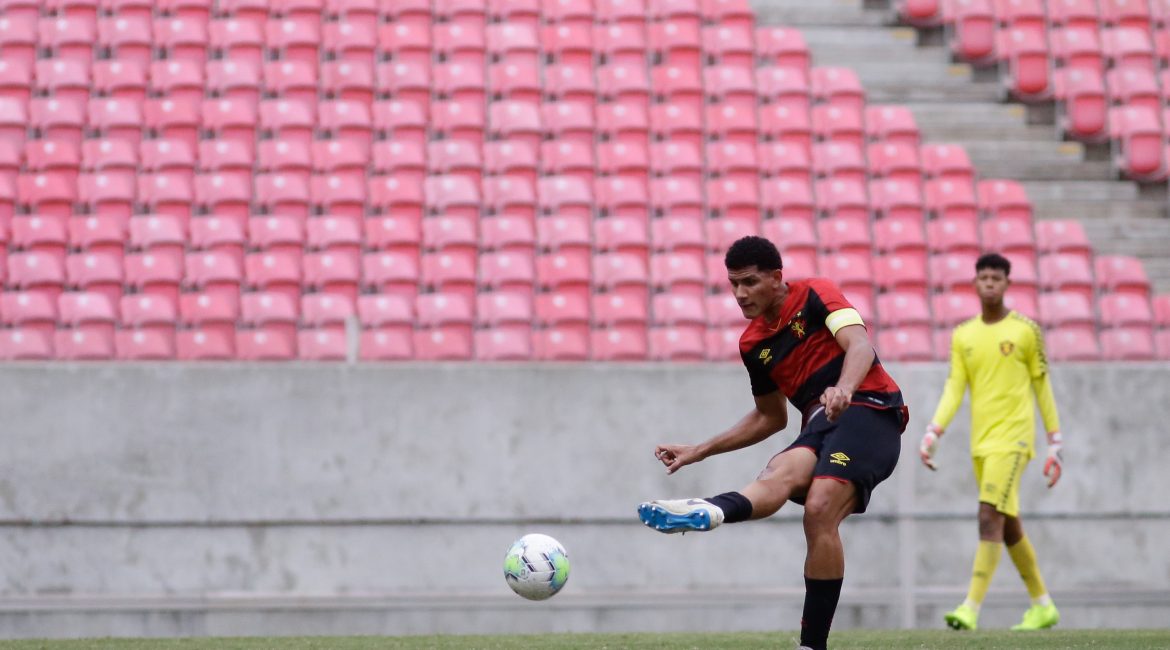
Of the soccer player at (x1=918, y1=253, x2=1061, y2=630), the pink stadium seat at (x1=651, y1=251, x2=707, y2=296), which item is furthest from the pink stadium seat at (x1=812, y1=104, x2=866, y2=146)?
the soccer player at (x1=918, y1=253, x2=1061, y2=630)

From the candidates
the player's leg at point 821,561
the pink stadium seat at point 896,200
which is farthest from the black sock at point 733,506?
the pink stadium seat at point 896,200

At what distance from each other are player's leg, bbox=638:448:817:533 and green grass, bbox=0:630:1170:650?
1.45 m

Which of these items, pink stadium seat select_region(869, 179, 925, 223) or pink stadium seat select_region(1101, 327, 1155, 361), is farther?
pink stadium seat select_region(869, 179, 925, 223)

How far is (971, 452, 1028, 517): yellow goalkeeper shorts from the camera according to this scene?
25.8 ft

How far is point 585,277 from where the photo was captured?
11.3 m

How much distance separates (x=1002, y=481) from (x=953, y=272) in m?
4.01

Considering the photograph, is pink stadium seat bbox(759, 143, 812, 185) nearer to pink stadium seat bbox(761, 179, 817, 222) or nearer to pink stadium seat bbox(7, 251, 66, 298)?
pink stadium seat bbox(761, 179, 817, 222)

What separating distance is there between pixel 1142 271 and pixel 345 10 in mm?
7226

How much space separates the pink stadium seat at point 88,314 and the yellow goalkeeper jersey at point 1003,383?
608 centimetres

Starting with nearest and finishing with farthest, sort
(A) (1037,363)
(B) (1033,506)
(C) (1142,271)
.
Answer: (A) (1037,363)
(B) (1033,506)
(C) (1142,271)

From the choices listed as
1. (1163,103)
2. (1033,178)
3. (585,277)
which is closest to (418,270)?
(585,277)

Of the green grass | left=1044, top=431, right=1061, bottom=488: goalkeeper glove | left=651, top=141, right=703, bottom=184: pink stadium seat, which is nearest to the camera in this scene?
the green grass

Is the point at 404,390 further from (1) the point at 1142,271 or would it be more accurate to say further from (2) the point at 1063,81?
(2) the point at 1063,81

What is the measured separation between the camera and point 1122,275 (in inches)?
466
